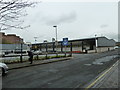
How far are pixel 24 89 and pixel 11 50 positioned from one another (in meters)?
39.9

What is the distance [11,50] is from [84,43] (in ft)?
104

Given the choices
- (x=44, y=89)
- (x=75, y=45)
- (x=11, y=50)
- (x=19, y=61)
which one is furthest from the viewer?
(x=75, y=45)

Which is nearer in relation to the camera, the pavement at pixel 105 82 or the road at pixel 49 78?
the pavement at pixel 105 82

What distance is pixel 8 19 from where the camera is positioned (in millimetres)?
10055

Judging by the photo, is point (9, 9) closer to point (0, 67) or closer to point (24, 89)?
point (0, 67)

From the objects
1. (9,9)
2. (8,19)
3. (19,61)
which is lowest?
(19,61)

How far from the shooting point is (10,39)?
10019cm

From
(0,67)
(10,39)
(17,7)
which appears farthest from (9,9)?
(10,39)

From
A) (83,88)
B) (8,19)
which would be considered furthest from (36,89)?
(8,19)

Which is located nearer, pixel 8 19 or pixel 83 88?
pixel 83 88

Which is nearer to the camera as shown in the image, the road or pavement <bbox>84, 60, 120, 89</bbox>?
pavement <bbox>84, 60, 120, 89</bbox>

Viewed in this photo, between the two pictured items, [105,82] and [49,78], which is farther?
[49,78]

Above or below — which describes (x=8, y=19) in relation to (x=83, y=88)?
above

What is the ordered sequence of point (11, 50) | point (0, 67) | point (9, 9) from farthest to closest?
1. point (11, 50)
2. point (9, 9)
3. point (0, 67)
